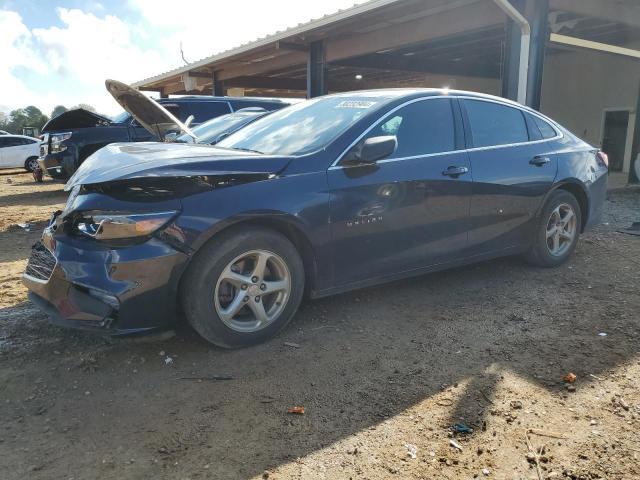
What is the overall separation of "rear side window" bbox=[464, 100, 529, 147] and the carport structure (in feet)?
13.2

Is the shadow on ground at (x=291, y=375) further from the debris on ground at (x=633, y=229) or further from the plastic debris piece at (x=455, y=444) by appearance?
the debris on ground at (x=633, y=229)

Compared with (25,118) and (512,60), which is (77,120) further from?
(25,118)

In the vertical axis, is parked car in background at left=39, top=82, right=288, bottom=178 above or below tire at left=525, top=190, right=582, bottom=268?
above

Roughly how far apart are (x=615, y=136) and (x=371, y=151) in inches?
622

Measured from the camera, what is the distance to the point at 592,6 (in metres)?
9.67

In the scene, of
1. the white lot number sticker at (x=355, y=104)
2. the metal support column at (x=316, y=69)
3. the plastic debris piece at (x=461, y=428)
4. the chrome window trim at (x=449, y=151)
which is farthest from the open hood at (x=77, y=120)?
the plastic debris piece at (x=461, y=428)

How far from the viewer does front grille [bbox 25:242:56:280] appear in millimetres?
3068

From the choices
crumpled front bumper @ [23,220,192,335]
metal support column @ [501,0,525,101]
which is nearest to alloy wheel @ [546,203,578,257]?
crumpled front bumper @ [23,220,192,335]

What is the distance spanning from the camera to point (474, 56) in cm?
1647

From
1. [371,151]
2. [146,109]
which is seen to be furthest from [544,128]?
[146,109]

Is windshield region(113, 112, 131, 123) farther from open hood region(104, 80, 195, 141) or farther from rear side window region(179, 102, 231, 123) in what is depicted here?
open hood region(104, 80, 195, 141)

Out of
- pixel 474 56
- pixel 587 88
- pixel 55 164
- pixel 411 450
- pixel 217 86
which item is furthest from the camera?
pixel 217 86

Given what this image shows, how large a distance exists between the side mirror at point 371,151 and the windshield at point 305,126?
20cm

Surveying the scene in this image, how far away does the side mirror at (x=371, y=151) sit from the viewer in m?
3.44
